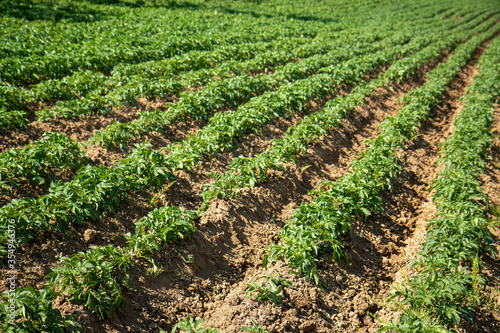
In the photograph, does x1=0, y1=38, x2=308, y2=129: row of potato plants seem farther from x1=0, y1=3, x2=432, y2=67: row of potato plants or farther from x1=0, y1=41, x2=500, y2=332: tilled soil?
x1=0, y1=3, x2=432, y2=67: row of potato plants

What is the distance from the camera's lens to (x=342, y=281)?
418cm

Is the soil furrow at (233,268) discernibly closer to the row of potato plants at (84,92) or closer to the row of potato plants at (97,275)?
the row of potato plants at (97,275)

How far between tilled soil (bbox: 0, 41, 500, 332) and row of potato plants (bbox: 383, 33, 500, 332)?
0.29m

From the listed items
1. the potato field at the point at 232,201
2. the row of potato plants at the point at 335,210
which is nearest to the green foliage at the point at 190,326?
the potato field at the point at 232,201

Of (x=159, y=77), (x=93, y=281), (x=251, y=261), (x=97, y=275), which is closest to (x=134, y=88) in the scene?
(x=159, y=77)

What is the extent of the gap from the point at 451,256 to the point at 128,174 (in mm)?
4644

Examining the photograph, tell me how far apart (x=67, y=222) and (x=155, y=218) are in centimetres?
108

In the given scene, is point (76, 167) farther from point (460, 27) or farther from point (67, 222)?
point (460, 27)

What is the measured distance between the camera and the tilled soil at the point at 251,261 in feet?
11.6

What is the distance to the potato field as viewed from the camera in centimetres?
352

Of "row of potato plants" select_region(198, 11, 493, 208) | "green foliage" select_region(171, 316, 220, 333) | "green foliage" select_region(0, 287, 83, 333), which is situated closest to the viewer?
"green foliage" select_region(0, 287, 83, 333)

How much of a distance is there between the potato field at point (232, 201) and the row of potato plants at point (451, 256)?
0.03 m

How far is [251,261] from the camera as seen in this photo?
446cm

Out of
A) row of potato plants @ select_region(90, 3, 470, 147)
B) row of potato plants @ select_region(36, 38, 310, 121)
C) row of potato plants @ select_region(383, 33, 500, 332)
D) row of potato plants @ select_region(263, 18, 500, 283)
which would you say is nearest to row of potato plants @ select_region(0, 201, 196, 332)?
row of potato plants @ select_region(263, 18, 500, 283)
